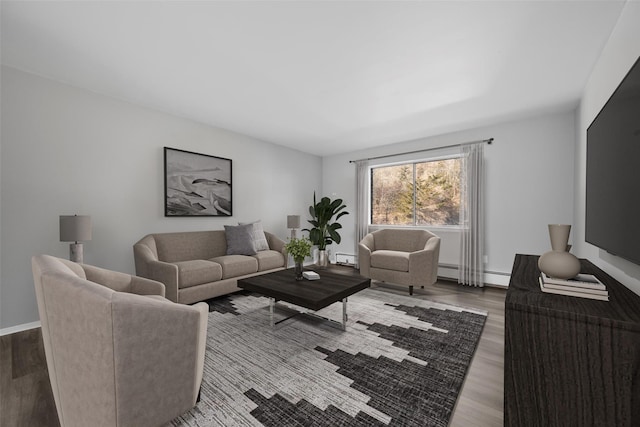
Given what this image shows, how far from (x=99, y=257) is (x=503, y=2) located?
179 inches

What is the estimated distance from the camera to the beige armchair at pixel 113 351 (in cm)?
106

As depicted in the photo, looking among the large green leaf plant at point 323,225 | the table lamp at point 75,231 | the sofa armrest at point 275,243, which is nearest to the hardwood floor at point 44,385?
the table lamp at point 75,231

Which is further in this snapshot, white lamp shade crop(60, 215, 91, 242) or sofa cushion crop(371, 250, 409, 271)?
sofa cushion crop(371, 250, 409, 271)

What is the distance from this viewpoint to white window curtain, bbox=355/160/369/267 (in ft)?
18.1

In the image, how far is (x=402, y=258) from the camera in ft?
12.1

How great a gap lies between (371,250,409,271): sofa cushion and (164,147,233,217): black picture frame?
257cm

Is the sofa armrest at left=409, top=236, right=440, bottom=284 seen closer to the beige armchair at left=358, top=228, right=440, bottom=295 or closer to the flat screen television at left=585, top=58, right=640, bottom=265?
the beige armchair at left=358, top=228, right=440, bottom=295

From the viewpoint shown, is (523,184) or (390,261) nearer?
(390,261)

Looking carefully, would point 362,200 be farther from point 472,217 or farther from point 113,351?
point 113,351

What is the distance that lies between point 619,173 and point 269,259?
365cm

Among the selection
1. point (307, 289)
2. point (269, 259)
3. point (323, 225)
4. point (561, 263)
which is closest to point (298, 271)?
point (307, 289)

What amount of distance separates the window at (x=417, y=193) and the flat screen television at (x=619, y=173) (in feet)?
9.03

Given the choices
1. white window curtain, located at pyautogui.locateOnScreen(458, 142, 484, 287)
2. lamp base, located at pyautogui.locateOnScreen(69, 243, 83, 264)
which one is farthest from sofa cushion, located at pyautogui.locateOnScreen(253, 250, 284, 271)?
white window curtain, located at pyautogui.locateOnScreen(458, 142, 484, 287)

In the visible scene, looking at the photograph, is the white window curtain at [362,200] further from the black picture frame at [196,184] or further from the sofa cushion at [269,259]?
the black picture frame at [196,184]
